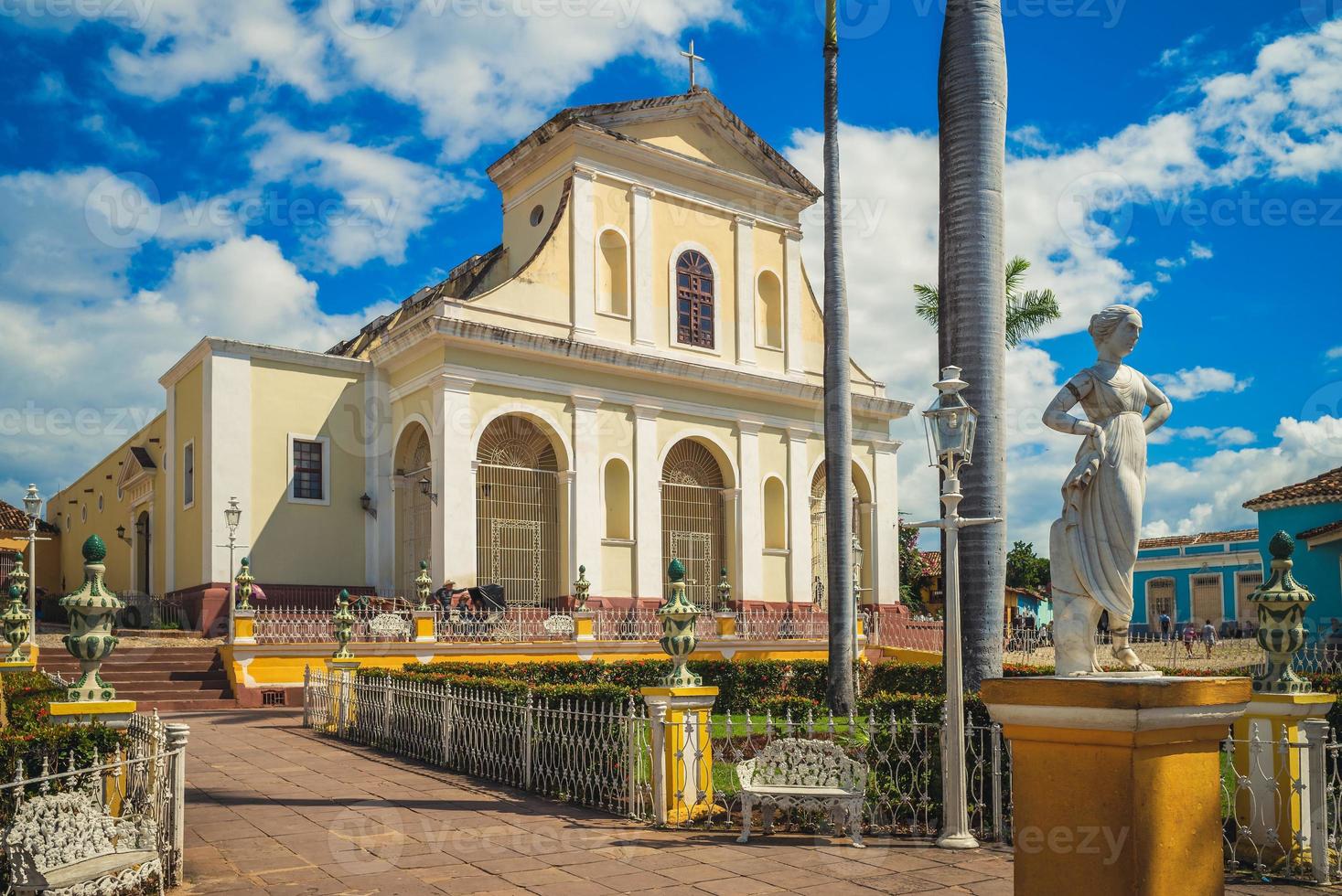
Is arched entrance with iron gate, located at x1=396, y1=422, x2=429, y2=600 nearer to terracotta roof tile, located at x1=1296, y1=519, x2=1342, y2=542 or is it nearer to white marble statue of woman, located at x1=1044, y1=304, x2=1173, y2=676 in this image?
white marble statue of woman, located at x1=1044, y1=304, x2=1173, y2=676

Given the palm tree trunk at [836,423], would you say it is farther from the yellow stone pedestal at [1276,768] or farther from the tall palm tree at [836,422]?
the yellow stone pedestal at [1276,768]

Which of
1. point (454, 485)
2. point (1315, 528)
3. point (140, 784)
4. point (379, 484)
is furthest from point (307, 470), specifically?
point (1315, 528)

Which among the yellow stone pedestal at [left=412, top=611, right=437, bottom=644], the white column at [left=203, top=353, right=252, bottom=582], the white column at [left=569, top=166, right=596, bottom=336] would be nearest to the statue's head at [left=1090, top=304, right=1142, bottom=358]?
the yellow stone pedestal at [left=412, top=611, right=437, bottom=644]

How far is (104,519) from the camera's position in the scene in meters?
32.8

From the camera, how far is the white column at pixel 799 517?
26922 mm

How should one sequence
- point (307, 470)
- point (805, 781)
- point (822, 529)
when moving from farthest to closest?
1. point (822, 529)
2. point (307, 470)
3. point (805, 781)

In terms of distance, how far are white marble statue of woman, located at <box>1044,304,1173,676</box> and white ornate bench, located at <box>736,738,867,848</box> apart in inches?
133

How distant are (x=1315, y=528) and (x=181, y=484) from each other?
26.7 meters

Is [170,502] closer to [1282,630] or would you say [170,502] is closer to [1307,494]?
[1282,630]

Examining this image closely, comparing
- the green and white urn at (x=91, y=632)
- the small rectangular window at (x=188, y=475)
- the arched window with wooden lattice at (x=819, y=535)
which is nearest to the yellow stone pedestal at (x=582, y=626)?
the arched window with wooden lattice at (x=819, y=535)

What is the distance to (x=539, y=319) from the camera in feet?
77.3

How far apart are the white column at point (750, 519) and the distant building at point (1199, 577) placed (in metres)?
20.2

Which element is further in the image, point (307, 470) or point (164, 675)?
point (307, 470)

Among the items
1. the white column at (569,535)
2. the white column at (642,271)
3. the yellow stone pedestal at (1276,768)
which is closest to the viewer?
the yellow stone pedestal at (1276,768)
